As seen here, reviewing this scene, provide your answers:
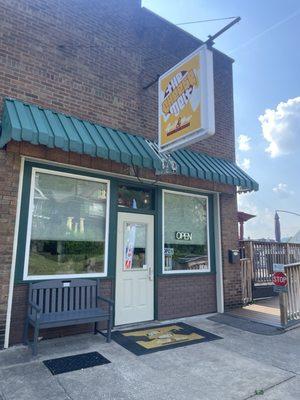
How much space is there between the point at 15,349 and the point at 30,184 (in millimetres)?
2673

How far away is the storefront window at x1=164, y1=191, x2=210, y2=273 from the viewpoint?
24.4 ft

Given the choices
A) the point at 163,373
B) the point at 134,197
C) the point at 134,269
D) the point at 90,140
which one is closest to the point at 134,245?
the point at 134,269

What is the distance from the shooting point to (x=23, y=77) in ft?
18.8

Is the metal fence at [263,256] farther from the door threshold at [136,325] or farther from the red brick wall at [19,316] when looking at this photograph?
the red brick wall at [19,316]

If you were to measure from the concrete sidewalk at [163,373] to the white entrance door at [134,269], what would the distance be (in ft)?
3.64

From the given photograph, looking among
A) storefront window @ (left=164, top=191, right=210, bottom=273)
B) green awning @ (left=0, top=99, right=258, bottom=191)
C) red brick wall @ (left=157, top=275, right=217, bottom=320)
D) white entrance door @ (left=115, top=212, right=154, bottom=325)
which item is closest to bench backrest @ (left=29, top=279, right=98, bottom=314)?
white entrance door @ (left=115, top=212, right=154, bottom=325)

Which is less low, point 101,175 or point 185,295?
point 101,175

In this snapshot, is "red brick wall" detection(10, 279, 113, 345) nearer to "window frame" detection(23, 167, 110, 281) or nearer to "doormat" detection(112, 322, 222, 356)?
"window frame" detection(23, 167, 110, 281)

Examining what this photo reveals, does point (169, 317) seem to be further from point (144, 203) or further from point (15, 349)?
point (15, 349)

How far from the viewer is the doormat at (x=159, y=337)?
522 cm

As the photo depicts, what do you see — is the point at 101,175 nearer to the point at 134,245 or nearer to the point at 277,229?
the point at 134,245

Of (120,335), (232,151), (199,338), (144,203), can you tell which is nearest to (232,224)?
(232,151)

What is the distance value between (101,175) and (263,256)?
639cm

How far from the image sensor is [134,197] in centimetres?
707
